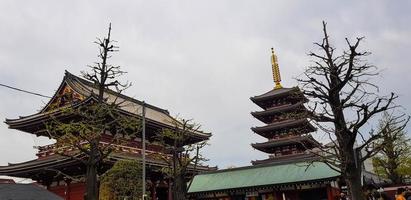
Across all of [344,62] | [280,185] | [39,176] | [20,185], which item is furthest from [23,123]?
[344,62]

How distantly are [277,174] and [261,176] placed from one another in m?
1.56

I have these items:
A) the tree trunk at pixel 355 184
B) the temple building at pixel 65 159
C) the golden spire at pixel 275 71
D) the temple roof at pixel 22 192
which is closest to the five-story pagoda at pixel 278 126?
the golden spire at pixel 275 71

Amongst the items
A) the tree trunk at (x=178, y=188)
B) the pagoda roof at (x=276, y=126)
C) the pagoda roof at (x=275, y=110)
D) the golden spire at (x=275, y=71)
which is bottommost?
the tree trunk at (x=178, y=188)

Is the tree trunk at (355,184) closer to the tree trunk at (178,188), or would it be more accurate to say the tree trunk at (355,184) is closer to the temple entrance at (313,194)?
the tree trunk at (178,188)

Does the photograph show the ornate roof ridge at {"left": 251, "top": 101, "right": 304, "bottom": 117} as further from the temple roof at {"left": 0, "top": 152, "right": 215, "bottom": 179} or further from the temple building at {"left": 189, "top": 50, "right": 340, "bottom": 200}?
the temple roof at {"left": 0, "top": 152, "right": 215, "bottom": 179}

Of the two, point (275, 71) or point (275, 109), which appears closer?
point (275, 109)

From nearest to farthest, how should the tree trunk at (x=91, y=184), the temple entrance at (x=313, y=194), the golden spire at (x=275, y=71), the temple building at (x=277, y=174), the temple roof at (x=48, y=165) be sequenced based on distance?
the tree trunk at (x=91, y=184) → the temple roof at (x=48, y=165) → the temple building at (x=277, y=174) → the temple entrance at (x=313, y=194) → the golden spire at (x=275, y=71)

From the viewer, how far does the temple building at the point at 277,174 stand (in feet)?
96.8

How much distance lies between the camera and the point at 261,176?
32844mm

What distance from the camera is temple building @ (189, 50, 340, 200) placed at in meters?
29.5

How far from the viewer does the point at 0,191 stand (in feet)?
49.5

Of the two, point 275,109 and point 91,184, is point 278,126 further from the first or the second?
point 91,184

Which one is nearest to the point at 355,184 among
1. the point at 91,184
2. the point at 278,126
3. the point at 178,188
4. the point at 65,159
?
the point at 91,184

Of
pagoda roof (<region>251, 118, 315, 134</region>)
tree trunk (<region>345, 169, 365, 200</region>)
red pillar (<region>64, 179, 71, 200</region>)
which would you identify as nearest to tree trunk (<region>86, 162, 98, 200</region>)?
tree trunk (<region>345, 169, 365, 200</region>)
